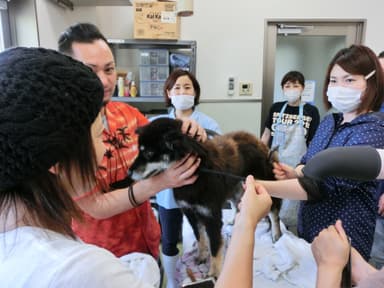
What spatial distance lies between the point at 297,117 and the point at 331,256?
224 centimetres

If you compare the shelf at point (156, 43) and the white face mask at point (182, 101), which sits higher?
the shelf at point (156, 43)

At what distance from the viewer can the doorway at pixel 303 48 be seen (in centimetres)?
366

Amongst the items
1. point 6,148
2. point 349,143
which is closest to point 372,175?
point 349,143

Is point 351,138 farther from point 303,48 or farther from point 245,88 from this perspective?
point 303,48

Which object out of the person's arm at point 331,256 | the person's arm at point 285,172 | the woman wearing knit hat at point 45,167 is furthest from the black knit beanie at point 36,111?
the person's arm at point 285,172

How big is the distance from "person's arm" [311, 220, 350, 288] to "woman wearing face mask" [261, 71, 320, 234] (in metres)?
1.94

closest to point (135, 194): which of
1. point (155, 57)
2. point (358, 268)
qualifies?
point (358, 268)

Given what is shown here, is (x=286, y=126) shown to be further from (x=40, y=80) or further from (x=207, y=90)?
(x=40, y=80)

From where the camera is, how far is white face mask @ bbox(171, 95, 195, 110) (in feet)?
7.44

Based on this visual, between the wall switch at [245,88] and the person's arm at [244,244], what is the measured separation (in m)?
3.02

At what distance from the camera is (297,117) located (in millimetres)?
2908

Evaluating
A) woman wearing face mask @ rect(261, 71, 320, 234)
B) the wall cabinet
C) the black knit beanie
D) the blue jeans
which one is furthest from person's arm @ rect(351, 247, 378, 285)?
the wall cabinet

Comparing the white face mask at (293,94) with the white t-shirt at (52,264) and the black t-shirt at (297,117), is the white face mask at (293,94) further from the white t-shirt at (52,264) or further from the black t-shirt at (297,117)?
the white t-shirt at (52,264)

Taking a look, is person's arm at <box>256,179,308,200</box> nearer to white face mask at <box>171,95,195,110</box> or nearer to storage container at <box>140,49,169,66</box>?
white face mask at <box>171,95,195,110</box>
